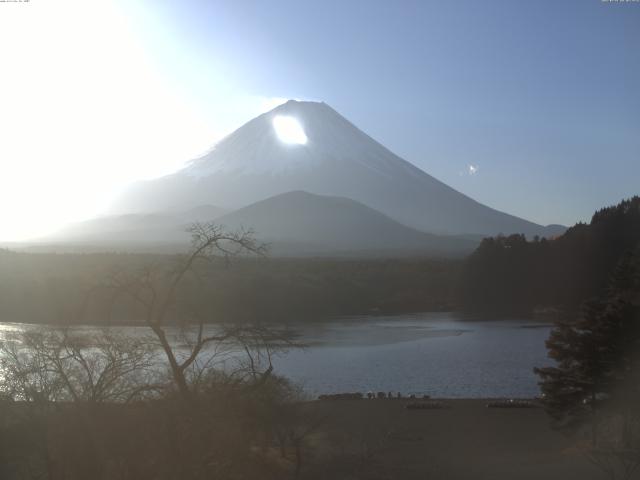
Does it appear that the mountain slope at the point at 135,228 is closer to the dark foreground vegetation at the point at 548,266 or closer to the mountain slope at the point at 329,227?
the mountain slope at the point at 329,227

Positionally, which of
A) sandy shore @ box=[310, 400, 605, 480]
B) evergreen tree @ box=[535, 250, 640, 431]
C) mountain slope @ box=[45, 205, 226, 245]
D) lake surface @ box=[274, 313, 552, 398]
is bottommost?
sandy shore @ box=[310, 400, 605, 480]

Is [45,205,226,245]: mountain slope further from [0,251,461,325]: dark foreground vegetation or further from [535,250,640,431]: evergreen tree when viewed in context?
[535,250,640,431]: evergreen tree

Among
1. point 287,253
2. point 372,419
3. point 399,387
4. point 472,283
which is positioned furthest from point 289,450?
point 287,253

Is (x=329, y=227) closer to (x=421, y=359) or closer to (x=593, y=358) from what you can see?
(x=421, y=359)

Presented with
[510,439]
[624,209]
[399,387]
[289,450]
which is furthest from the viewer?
[624,209]

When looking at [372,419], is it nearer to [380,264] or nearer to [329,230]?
[380,264]

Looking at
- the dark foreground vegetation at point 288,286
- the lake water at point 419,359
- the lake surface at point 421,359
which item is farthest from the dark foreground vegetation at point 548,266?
the lake surface at point 421,359

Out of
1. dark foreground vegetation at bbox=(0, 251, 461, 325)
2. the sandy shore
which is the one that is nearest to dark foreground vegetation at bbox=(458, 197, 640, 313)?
dark foreground vegetation at bbox=(0, 251, 461, 325)
